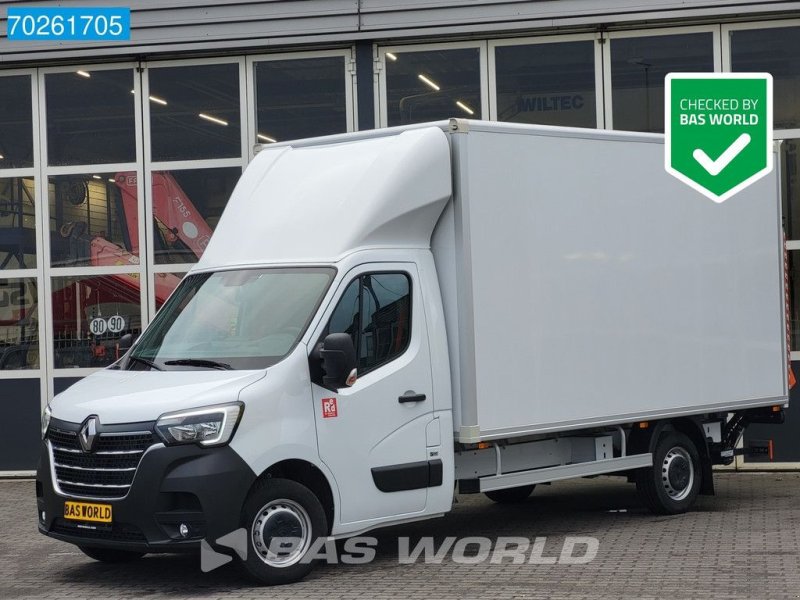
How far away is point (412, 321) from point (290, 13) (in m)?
6.71

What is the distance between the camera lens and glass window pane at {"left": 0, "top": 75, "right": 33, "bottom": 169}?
51.3 feet

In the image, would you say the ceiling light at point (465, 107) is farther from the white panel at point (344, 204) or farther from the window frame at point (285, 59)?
the white panel at point (344, 204)

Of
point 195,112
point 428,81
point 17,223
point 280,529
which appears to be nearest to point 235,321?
point 280,529

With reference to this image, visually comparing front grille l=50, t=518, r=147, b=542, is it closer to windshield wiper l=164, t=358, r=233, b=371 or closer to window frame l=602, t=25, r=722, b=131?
windshield wiper l=164, t=358, r=233, b=371

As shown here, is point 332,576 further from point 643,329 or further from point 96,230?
point 96,230

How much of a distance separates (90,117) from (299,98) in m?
2.48

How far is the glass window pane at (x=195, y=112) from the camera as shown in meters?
15.3

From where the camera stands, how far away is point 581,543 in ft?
33.1

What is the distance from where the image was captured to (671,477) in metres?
11.4

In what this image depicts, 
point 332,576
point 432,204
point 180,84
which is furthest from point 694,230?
point 180,84

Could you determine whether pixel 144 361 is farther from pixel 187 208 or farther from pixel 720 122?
pixel 720 122

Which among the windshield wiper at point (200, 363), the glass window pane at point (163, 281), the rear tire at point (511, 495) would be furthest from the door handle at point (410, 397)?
the glass window pane at point (163, 281)

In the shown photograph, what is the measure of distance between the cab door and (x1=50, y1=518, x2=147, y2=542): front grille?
1306 mm

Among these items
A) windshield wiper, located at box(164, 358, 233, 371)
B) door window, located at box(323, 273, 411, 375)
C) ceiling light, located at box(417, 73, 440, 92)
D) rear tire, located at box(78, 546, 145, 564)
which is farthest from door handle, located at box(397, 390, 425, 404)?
ceiling light, located at box(417, 73, 440, 92)
